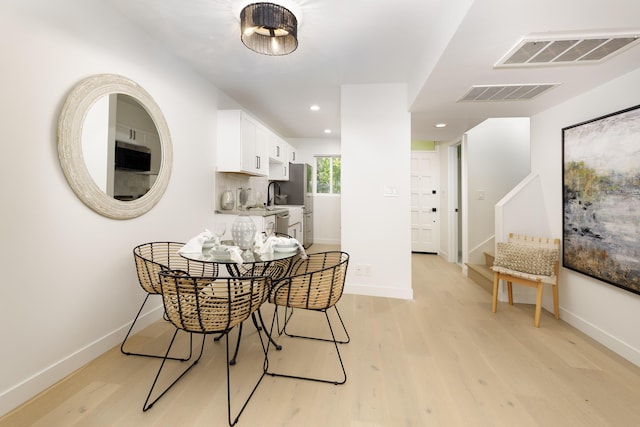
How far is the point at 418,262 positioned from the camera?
4.98 m

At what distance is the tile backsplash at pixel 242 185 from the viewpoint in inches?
143

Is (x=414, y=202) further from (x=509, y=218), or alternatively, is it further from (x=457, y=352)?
(x=457, y=352)

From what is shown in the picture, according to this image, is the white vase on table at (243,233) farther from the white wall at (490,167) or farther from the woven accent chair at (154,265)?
the white wall at (490,167)

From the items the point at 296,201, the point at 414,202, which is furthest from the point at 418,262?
the point at 296,201

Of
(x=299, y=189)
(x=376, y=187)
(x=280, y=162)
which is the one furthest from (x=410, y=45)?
(x=299, y=189)

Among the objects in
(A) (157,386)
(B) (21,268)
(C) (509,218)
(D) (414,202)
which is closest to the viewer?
(B) (21,268)

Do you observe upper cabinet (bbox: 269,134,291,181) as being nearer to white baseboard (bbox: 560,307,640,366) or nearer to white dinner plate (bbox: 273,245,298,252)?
white dinner plate (bbox: 273,245,298,252)

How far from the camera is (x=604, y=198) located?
2242 millimetres

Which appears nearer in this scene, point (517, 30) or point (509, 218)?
point (517, 30)

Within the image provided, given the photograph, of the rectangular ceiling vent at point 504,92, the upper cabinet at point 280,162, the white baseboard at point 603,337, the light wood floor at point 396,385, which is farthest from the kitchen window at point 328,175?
the white baseboard at point 603,337

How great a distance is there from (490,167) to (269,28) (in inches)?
156

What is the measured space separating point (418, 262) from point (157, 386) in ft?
14.5

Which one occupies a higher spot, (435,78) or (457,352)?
(435,78)

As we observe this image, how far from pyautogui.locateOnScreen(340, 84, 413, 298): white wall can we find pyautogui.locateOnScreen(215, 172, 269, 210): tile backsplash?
1711 millimetres
